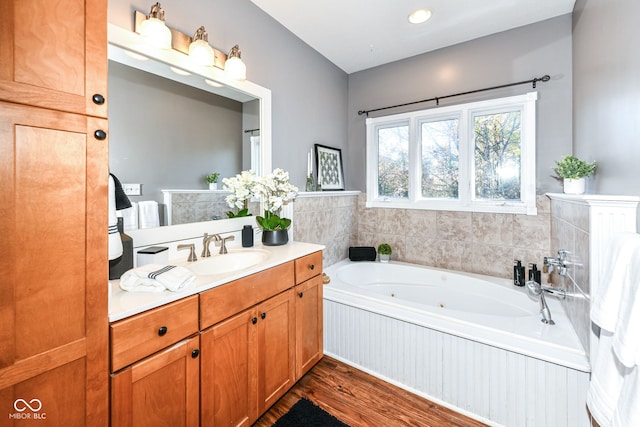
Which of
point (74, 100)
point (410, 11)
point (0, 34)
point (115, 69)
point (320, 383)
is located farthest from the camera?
point (410, 11)

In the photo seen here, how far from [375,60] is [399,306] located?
248 centimetres

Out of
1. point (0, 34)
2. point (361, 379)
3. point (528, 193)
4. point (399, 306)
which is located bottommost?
point (361, 379)

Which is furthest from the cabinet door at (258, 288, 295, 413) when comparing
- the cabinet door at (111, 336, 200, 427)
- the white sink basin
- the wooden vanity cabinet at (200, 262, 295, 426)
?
the cabinet door at (111, 336, 200, 427)

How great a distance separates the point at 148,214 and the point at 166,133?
470mm

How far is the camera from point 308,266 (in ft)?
6.15

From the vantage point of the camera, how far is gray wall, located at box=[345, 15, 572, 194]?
226 centimetres

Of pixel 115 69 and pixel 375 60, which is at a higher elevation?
pixel 375 60

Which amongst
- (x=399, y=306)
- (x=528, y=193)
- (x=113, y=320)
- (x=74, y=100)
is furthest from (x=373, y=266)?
(x=74, y=100)

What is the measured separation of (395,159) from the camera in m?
3.12

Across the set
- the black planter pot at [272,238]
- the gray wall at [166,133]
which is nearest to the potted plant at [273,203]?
the black planter pot at [272,238]

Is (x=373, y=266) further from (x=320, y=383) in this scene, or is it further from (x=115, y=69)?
(x=115, y=69)

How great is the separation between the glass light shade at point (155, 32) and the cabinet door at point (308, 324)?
5.11 ft

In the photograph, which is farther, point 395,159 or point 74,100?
point 395,159

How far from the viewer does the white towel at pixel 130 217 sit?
1426 millimetres
